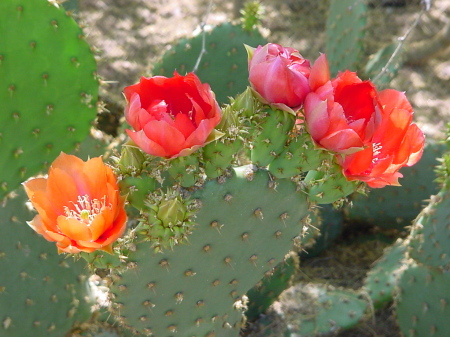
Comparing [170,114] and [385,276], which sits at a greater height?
[170,114]

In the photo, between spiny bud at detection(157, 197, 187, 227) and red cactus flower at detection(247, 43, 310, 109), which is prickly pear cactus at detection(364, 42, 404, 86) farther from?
spiny bud at detection(157, 197, 187, 227)

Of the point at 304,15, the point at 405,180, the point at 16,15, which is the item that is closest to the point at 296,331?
the point at 405,180

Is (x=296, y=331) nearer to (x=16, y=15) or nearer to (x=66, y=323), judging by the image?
(x=66, y=323)

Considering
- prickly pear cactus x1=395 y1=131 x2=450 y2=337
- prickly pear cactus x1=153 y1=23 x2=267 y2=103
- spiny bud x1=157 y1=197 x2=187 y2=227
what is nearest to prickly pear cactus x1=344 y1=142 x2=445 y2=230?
prickly pear cactus x1=395 y1=131 x2=450 y2=337

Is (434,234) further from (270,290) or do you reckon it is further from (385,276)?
(270,290)

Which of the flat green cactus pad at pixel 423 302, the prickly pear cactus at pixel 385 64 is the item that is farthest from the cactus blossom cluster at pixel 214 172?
the prickly pear cactus at pixel 385 64

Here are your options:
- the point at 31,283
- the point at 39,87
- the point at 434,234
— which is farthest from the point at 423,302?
the point at 39,87

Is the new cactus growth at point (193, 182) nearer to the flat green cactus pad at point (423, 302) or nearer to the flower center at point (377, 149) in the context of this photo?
the flower center at point (377, 149)
